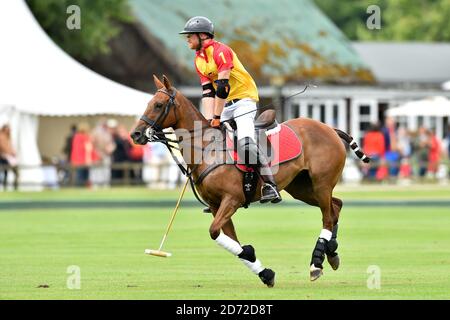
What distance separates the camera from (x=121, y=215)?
28.4 metres

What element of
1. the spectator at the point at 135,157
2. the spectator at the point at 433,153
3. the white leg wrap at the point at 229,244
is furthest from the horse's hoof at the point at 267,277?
the spectator at the point at 433,153

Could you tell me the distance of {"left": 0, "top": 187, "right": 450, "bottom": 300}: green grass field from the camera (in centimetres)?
1410

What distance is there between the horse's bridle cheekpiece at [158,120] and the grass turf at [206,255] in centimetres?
155

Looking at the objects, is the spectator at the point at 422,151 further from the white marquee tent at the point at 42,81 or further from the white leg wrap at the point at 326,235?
the white leg wrap at the point at 326,235

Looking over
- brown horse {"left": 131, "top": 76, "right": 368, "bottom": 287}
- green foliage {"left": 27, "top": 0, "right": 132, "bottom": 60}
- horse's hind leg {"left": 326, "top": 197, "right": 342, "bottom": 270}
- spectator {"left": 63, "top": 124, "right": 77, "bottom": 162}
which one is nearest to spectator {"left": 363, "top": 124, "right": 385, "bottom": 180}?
spectator {"left": 63, "top": 124, "right": 77, "bottom": 162}

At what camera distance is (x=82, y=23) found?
42781 mm

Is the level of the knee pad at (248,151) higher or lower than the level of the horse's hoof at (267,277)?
higher

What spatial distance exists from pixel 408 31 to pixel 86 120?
31.0 m

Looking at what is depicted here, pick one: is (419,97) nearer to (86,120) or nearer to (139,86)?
(139,86)

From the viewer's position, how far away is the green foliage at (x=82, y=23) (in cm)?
4234

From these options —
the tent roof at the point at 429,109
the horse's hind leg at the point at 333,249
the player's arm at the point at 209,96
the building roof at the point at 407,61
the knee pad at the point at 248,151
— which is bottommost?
the horse's hind leg at the point at 333,249

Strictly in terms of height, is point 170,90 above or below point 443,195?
above

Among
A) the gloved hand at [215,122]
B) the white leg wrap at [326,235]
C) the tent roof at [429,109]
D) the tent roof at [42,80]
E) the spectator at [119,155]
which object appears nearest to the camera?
the gloved hand at [215,122]
